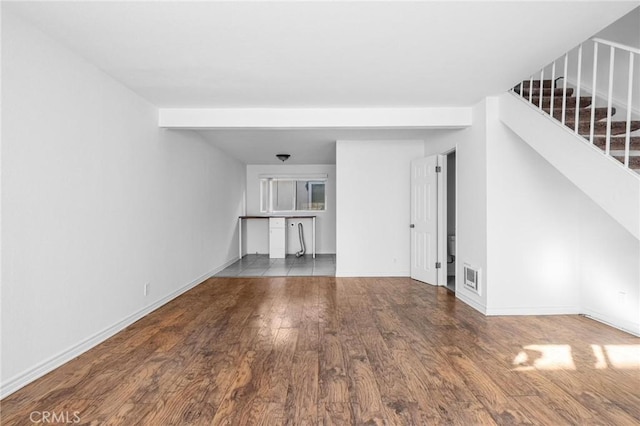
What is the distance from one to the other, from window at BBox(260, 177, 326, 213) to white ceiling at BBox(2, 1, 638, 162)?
5.76m

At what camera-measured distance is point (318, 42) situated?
264cm

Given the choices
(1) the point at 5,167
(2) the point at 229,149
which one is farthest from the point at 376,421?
(2) the point at 229,149

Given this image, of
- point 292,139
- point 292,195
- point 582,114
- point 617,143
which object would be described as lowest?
point 292,195

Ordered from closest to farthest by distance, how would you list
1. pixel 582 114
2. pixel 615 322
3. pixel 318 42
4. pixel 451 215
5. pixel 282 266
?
pixel 318 42 → pixel 582 114 → pixel 615 322 → pixel 451 215 → pixel 282 266

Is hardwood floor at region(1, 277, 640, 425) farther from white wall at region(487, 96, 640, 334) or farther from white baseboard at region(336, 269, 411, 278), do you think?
white baseboard at region(336, 269, 411, 278)

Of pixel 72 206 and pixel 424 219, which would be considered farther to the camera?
pixel 424 219

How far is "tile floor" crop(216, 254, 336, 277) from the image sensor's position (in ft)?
21.3

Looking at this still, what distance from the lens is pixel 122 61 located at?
9.77 feet

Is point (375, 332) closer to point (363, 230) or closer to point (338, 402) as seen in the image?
point (338, 402)

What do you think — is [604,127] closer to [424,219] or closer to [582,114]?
[582,114]

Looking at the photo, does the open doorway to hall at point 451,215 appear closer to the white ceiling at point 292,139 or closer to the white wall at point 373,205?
the white wall at point 373,205

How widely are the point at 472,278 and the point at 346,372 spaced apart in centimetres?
241

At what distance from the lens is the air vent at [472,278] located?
4.15 m

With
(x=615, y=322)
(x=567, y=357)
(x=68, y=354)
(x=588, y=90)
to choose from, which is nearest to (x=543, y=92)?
(x=588, y=90)
